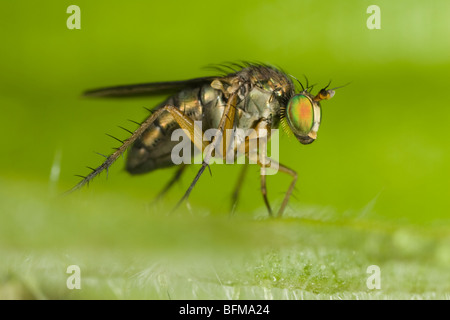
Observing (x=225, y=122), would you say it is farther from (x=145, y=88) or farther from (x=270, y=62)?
(x=270, y=62)

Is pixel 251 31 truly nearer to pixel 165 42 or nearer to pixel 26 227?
pixel 165 42

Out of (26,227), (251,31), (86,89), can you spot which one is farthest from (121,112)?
(26,227)

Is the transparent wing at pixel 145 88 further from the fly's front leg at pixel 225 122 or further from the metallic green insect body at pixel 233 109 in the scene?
the fly's front leg at pixel 225 122

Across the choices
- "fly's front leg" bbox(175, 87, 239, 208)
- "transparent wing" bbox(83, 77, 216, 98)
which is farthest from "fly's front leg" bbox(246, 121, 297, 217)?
"transparent wing" bbox(83, 77, 216, 98)

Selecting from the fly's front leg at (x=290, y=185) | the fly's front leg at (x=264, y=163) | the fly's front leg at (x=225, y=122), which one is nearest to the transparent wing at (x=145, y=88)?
the fly's front leg at (x=225, y=122)

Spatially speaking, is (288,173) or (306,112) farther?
(288,173)

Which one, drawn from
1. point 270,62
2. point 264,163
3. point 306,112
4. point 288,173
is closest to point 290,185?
point 288,173
